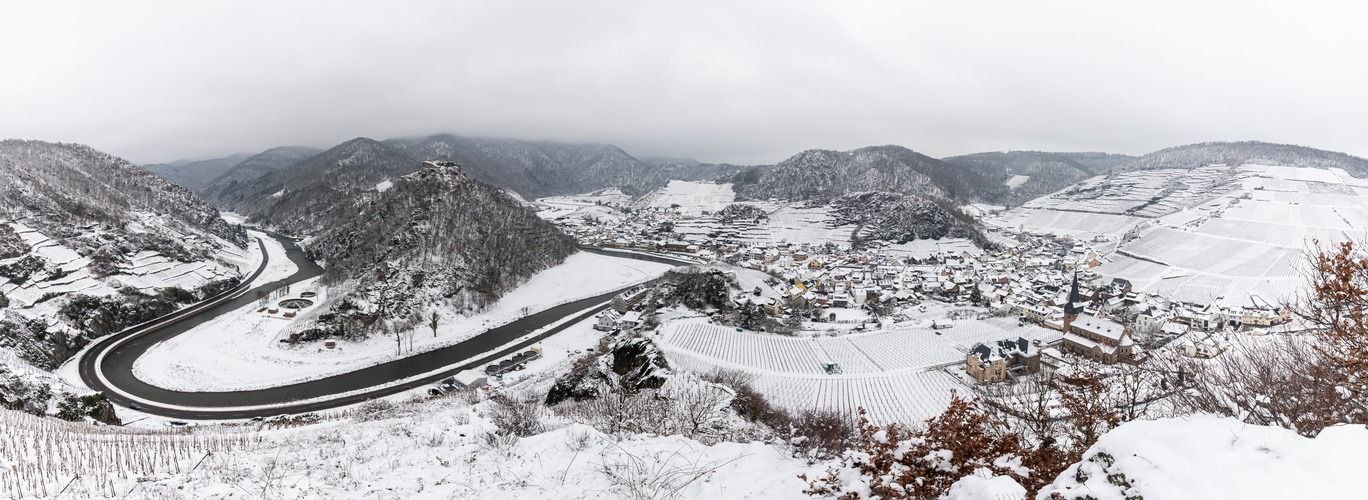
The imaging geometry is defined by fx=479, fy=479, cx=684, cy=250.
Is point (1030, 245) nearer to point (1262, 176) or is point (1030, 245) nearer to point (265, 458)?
point (1262, 176)

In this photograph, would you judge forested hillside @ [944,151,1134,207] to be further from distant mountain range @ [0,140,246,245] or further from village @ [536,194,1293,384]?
distant mountain range @ [0,140,246,245]

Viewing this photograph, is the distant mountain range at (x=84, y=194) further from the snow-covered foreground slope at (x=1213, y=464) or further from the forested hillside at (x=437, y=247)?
the snow-covered foreground slope at (x=1213, y=464)

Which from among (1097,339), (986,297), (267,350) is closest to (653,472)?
(1097,339)

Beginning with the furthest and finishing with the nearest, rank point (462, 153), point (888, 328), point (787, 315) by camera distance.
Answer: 1. point (462, 153)
2. point (787, 315)
3. point (888, 328)

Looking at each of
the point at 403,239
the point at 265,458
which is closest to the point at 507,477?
the point at 265,458

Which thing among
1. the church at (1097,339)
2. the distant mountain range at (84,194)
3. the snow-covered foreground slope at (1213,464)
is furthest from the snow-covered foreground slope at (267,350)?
the church at (1097,339)

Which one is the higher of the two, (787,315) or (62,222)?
(62,222)
